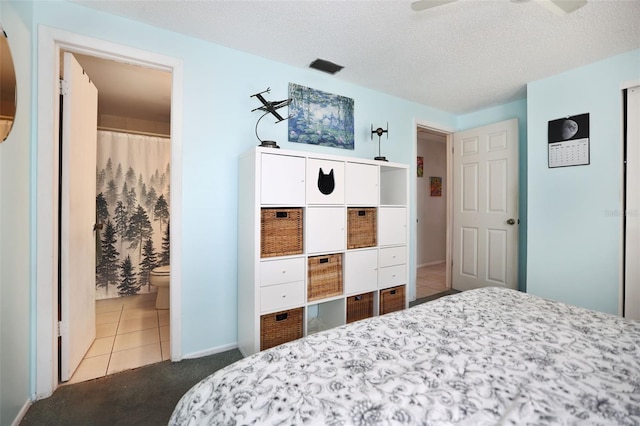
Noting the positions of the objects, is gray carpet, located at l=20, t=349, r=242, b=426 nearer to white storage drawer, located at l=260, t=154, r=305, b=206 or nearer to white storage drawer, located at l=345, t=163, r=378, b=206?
white storage drawer, located at l=260, t=154, r=305, b=206

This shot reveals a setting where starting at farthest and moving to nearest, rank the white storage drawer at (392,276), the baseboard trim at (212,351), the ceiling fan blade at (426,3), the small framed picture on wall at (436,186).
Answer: the small framed picture on wall at (436,186)
the white storage drawer at (392,276)
the baseboard trim at (212,351)
the ceiling fan blade at (426,3)

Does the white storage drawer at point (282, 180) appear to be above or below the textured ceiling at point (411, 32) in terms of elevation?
below

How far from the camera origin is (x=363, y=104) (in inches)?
115

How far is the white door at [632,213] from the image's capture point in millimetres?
2199

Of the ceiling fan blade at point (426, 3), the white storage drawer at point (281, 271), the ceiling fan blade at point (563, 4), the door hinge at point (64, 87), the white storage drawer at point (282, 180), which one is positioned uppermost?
the ceiling fan blade at point (426, 3)

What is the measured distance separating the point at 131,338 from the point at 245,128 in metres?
1.97

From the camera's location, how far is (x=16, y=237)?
1.42 meters

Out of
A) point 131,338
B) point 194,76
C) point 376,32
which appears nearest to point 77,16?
point 194,76

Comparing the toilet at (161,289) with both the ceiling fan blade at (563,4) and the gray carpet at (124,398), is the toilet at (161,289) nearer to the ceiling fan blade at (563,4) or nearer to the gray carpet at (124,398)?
the gray carpet at (124,398)

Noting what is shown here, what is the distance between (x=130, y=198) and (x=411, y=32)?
3524 mm

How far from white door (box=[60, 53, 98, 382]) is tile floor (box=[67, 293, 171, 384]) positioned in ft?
0.31

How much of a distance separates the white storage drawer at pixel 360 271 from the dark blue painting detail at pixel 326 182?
21.6 inches

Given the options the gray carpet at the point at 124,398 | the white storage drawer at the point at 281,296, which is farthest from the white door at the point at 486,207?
the gray carpet at the point at 124,398

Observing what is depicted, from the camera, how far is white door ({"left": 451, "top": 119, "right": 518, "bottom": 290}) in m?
3.15
